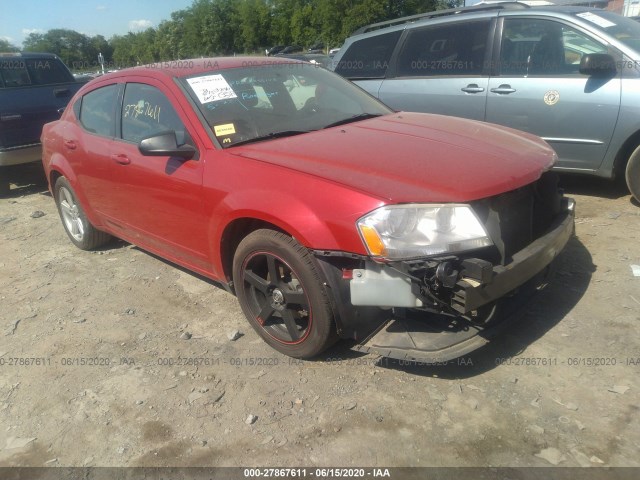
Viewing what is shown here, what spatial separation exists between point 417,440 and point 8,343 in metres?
2.82

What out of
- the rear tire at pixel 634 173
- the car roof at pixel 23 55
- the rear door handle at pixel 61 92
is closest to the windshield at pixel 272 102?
the rear tire at pixel 634 173

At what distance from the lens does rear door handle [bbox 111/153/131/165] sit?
3807 millimetres

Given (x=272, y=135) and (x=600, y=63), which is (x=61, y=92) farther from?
(x=600, y=63)

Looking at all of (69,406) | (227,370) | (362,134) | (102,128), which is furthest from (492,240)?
(102,128)

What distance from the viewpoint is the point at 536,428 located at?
2438mm

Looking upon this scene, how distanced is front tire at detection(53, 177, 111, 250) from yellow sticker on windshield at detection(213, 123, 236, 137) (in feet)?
7.13

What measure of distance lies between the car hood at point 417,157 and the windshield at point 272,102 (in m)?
0.16

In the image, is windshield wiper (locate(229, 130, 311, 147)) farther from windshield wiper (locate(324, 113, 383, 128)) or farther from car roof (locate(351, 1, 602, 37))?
car roof (locate(351, 1, 602, 37))

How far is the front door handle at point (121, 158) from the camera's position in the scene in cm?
381

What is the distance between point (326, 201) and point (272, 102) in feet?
4.23

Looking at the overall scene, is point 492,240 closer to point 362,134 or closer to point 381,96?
point 362,134

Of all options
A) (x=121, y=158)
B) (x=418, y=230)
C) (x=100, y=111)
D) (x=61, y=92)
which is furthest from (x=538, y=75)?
(x=61, y=92)

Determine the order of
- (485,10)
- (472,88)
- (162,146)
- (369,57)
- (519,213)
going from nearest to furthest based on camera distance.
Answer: (519,213), (162,146), (472,88), (485,10), (369,57)

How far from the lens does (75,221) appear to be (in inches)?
204
